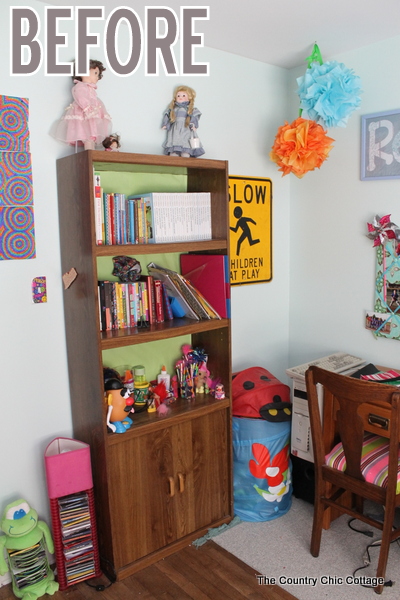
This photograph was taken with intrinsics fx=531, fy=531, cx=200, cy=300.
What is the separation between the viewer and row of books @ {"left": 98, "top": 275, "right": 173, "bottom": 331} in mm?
2211

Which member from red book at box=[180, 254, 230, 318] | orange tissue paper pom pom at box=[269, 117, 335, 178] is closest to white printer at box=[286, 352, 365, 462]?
red book at box=[180, 254, 230, 318]

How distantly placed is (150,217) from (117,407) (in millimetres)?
815

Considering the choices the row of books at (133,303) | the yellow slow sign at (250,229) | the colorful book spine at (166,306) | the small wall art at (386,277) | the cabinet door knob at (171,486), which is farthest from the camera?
the yellow slow sign at (250,229)

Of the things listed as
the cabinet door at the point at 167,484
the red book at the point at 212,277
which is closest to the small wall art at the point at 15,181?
the red book at the point at 212,277

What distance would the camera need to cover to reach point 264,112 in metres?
3.00

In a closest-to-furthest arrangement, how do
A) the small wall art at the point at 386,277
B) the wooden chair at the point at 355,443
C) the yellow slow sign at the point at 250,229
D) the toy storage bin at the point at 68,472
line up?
the wooden chair at the point at 355,443
the toy storage bin at the point at 68,472
the small wall art at the point at 386,277
the yellow slow sign at the point at 250,229

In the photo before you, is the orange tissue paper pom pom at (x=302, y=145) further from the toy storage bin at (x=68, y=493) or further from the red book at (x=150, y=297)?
the toy storage bin at (x=68, y=493)

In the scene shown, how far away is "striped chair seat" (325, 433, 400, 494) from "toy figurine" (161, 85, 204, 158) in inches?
59.1

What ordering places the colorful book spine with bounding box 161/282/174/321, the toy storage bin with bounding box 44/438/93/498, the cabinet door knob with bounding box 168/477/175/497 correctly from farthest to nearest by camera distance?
1. the colorful book spine with bounding box 161/282/174/321
2. the cabinet door knob with bounding box 168/477/175/497
3. the toy storage bin with bounding box 44/438/93/498

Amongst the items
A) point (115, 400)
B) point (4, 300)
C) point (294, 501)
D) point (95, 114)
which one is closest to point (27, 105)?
point (95, 114)

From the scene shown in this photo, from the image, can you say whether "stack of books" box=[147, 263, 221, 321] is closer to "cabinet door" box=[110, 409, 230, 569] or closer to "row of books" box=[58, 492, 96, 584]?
"cabinet door" box=[110, 409, 230, 569]

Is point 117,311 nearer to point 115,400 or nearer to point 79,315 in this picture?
point 79,315

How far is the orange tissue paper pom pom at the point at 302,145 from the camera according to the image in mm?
2557

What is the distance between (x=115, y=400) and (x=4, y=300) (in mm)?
600
